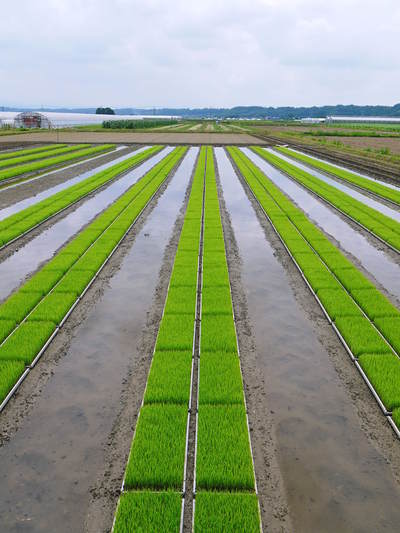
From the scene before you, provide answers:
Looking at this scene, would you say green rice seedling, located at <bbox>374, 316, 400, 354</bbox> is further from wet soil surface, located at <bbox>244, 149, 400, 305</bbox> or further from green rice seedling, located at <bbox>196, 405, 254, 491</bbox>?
green rice seedling, located at <bbox>196, 405, 254, 491</bbox>

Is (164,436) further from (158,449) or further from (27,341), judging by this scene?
(27,341)

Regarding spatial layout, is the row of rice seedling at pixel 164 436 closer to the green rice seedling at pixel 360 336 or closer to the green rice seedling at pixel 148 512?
the green rice seedling at pixel 148 512

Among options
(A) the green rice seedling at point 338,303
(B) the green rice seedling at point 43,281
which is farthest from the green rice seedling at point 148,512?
(B) the green rice seedling at point 43,281

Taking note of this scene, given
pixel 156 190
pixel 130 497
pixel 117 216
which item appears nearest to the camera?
pixel 130 497

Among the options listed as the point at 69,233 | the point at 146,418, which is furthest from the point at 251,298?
the point at 69,233

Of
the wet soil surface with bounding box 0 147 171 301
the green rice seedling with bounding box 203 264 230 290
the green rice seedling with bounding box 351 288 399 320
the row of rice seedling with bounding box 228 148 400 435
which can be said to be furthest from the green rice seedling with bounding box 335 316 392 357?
the wet soil surface with bounding box 0 147 171 301

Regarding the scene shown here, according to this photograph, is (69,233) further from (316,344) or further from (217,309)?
(316,344)
